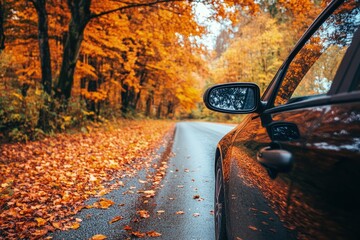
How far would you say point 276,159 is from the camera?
137cm

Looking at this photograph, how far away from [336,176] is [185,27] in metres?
12.5

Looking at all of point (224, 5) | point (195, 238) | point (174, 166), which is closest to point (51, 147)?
Result: point (174, 166)

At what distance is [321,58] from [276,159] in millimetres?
686

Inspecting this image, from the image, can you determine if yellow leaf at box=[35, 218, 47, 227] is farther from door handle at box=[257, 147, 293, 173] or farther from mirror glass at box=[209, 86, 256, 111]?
door handle at box=[257, 147, 293, 173]

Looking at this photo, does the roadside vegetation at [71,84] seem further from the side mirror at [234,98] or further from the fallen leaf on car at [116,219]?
the side mirror at [234,98]

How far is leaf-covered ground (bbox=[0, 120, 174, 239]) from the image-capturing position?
3.98m

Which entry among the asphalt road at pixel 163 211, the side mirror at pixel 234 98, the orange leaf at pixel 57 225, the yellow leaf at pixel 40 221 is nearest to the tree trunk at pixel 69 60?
the asphalt road at pixel 163 211

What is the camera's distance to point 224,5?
10914 mm

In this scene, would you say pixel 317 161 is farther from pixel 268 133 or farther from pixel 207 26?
pixel 207 26

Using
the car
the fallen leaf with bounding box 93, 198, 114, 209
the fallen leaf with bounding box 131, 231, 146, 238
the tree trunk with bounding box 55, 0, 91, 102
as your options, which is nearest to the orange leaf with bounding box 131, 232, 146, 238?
the fallen leaf with bounding box 131, 231, 146, 238

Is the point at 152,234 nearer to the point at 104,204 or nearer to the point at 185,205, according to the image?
the point at 185,205

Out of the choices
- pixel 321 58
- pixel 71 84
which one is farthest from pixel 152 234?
pixel 71 84

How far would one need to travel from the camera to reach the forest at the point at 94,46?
34.0 ft

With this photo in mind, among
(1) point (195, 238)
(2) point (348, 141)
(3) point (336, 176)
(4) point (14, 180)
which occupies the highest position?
(2) point (348, 141)
